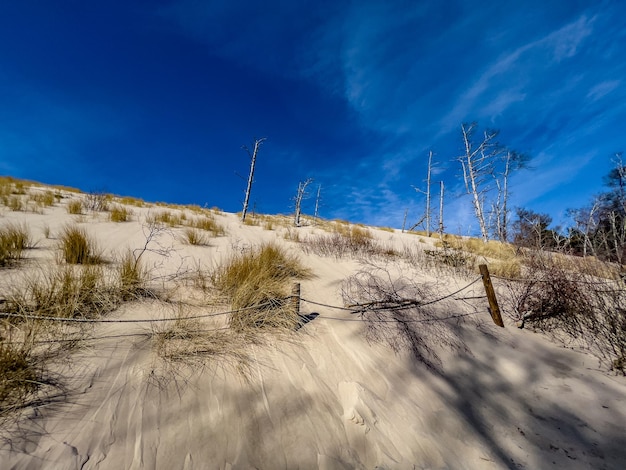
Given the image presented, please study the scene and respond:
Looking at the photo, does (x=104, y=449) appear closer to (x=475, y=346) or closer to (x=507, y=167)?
(x=475, y=346)

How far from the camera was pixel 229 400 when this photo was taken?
A: 179 cm

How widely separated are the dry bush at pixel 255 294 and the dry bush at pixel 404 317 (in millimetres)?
1083

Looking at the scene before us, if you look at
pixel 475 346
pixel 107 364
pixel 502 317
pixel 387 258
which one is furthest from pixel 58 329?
pixel 387 258

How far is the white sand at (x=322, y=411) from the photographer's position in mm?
1417

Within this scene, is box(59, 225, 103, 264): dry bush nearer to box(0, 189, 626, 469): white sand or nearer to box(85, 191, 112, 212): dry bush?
box(0, 189, 626, 469): white sand

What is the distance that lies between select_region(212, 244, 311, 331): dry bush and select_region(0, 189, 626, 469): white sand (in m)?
0.32

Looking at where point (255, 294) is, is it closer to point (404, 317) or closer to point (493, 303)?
point (404, 317)

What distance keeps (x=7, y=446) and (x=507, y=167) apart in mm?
25264

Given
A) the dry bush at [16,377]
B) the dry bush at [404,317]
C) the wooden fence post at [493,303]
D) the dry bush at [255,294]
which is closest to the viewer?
the dry bush at [16,377]

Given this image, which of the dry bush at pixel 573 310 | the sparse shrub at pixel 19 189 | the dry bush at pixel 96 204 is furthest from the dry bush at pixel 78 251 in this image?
the sparse shrub at pixel 19 189

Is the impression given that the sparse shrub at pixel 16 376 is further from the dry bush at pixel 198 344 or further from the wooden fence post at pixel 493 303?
the wooden fence post at pixel 493 303

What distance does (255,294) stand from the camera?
9.92 ft

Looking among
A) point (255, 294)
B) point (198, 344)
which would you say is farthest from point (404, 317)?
point (198, 344)

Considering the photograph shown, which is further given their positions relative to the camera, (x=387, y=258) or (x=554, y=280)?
(x=387, y=258)
